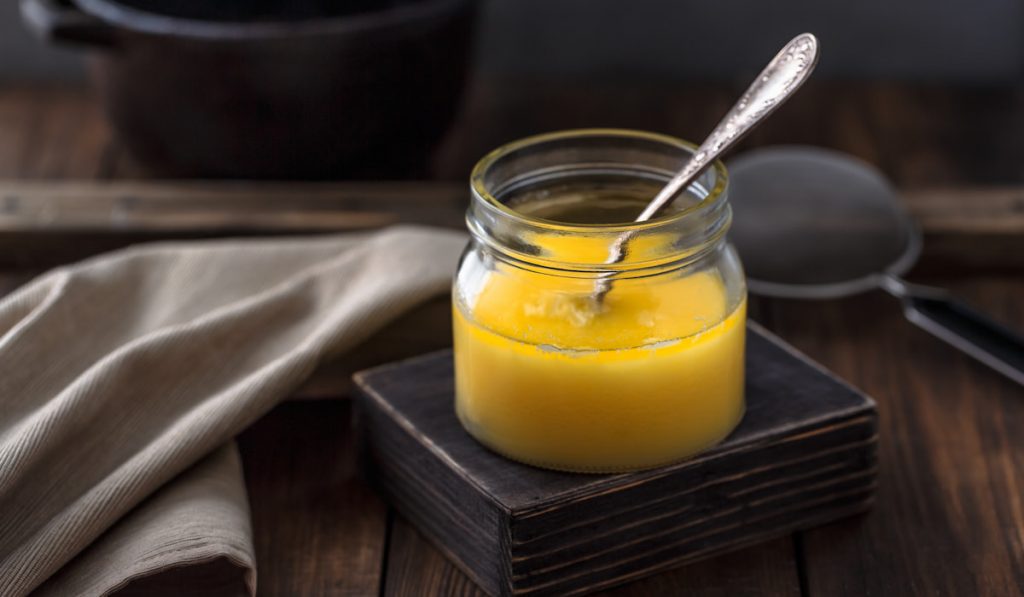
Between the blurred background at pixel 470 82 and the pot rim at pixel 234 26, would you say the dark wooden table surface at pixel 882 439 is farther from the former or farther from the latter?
the pot rim at pixel 234 26

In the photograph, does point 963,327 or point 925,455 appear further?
point 963,327

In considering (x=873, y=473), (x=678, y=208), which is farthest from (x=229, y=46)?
(x=873, y=473)

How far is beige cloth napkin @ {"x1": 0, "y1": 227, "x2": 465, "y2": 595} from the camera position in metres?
0.77

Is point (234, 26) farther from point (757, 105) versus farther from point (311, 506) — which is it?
point (757, 105)

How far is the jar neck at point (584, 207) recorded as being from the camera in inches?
28.6

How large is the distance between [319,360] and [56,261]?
0.39 metres

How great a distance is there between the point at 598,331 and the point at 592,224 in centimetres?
6

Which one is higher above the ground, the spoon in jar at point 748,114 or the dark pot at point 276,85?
the spoon in jar at point 748,114

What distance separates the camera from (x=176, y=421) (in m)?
0.87

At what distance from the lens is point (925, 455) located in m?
0.91

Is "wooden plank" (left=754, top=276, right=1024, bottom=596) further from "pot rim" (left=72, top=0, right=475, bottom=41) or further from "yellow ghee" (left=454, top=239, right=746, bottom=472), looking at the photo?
"pot rim" (left=72, top=0, right=475, bottom=41)

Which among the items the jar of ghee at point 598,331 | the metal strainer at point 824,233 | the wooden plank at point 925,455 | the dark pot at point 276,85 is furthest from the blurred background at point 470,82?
the jar of ghee at point 598,331

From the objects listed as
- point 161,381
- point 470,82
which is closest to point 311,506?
point 161,381

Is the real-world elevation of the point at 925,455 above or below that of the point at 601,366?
below
